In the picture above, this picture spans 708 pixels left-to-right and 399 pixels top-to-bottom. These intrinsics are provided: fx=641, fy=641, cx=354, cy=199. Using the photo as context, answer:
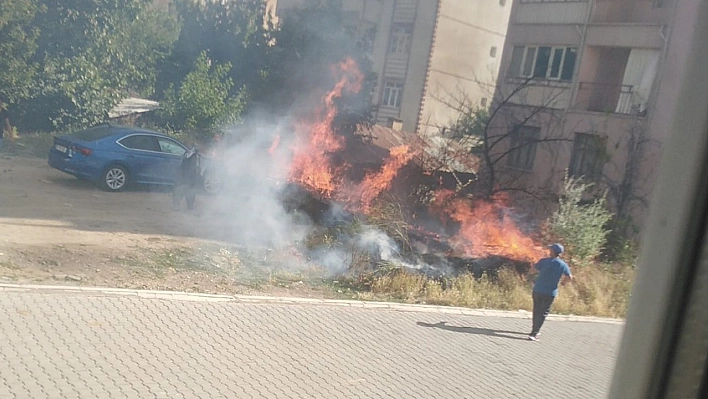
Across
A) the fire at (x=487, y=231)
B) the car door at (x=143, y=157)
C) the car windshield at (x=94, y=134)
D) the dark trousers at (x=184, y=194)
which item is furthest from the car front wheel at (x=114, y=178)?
the fire at (x=487, y=231)

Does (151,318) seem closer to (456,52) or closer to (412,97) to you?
(412,97)

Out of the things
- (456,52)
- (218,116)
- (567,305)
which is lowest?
(567,305)

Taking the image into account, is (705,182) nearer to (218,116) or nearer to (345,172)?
(345,172)

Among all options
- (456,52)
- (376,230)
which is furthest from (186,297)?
(456,52)

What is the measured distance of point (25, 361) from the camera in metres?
5.05

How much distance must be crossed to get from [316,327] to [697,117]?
6.36 meters

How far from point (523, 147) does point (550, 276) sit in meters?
8.28

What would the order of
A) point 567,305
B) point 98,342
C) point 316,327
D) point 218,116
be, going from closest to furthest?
point 98,342 → point 316,327 → point 567,305 → point 218,116

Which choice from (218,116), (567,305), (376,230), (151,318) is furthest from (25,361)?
(218,116)

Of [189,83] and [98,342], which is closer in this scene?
[98,342]

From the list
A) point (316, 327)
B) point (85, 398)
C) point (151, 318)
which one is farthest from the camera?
point (316, 327)

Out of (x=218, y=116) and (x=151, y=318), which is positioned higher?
(x=218, y=116)

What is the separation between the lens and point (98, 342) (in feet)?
18.7

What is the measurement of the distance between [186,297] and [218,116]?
41.0 ft
